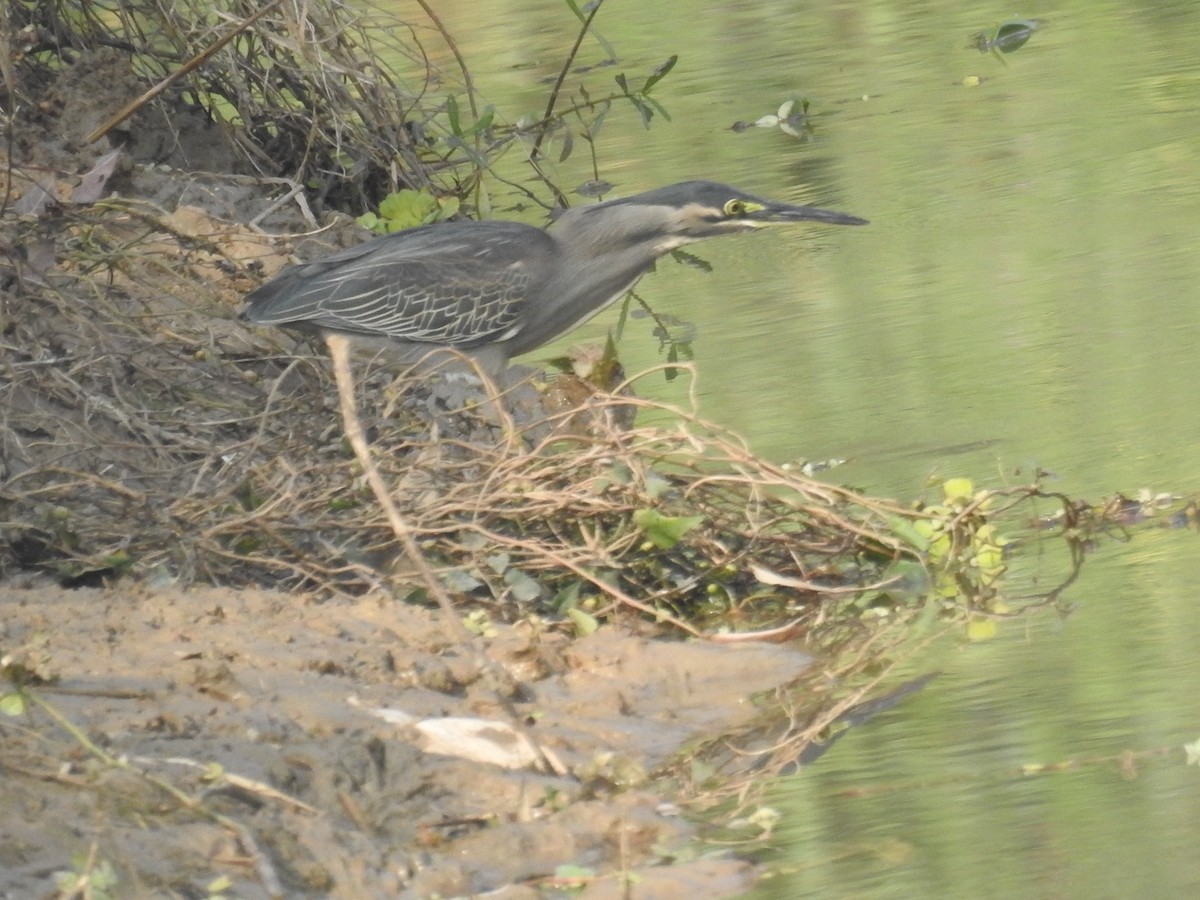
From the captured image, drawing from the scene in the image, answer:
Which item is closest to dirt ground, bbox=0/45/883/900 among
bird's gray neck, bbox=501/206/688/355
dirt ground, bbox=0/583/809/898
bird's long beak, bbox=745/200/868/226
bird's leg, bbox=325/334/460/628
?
dirt ground, bbox=0/583/809/898

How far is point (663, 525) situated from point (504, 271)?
5.61 ft

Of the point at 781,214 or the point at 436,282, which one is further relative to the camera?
the point at 436,282

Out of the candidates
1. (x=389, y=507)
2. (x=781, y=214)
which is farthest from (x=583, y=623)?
(x=781, y=214)

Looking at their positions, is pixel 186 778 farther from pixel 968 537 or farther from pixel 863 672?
pixel 968 537

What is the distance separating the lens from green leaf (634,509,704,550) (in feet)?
14.9

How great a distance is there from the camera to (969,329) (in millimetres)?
6148

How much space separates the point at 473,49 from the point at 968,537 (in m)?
7.18

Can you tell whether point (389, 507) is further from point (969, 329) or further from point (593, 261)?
point (969, 329)

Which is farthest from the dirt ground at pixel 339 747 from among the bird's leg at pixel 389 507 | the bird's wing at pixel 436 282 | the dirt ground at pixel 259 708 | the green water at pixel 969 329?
the bird's wing at pixel 436 282

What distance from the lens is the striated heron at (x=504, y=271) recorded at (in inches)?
234

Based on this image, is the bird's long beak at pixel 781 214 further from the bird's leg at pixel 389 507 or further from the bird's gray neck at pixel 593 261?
the bird's leg at pixel 389 507

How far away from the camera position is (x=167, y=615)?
13.8 feet

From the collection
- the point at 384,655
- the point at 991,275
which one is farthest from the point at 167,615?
the point at 991,275

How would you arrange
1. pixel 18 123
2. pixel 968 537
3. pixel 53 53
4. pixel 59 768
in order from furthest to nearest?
pixel 53 53
pixel 18 123
pixel 968 537
pixel 59 768
